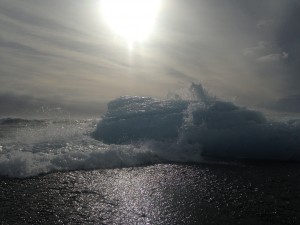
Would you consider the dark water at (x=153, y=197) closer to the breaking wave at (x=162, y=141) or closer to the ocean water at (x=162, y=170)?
the ocean water at (x=162, y=170)

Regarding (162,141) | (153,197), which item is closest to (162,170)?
(153,197)

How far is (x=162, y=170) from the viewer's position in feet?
55.9

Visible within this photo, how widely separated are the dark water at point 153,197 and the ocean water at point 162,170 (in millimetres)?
34

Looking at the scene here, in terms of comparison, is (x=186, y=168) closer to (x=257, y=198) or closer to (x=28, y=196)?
(x=257, y=198)

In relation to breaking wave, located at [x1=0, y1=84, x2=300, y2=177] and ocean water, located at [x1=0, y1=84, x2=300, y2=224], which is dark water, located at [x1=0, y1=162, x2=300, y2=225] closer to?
ocean water, located at [x1=0, y1=84, x2=300, y2=224]

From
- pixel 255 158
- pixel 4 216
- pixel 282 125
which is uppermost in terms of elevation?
pixel 282 125

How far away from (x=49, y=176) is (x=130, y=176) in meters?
3.50

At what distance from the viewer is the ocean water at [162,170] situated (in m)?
11.3

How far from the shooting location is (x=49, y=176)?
594 inches

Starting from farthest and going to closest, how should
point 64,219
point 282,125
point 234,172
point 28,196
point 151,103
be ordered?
point 151,103 → point 282,125 → point 234,172 → point 28,196 → point 64,219

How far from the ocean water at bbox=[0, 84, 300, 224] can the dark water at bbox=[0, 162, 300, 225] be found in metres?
0.03

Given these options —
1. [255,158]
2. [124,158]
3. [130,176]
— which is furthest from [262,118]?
[130,176]

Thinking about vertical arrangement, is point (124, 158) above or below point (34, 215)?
above

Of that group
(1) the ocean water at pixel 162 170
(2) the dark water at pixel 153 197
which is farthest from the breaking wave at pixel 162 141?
(2) the dark water at pixel 153 197
